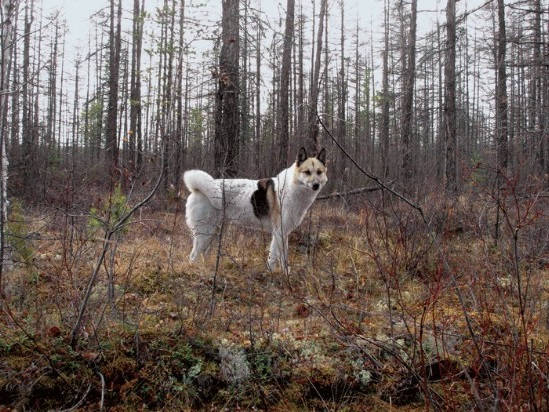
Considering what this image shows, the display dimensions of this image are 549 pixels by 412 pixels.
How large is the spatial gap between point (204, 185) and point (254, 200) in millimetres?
741

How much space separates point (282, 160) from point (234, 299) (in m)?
5.96

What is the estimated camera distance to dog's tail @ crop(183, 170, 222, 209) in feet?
16.7

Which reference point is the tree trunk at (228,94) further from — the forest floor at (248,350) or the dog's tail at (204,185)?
the forest floor at (248,350)

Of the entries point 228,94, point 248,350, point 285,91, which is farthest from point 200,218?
point 285,91

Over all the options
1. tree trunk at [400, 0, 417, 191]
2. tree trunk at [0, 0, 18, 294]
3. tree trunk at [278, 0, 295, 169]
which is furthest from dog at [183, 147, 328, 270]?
tree trunk at [400, 0, 417, 191]

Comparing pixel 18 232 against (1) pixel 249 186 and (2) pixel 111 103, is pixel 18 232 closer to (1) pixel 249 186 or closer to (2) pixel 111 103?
(1) pixel 249 186

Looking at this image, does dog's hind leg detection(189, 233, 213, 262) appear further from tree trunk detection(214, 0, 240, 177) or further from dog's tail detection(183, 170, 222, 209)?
tree trunk detection(214, 0, 240, 177)

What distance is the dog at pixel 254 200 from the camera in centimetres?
517

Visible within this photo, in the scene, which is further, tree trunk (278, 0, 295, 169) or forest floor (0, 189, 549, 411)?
tree trunk (278, 0, 295, 169)

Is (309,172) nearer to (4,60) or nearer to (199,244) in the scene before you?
(199,244)

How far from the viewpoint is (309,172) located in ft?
17.1

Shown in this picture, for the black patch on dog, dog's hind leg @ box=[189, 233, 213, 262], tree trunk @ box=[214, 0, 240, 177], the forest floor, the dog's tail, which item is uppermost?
tree trunk @ box=[214, 0, 240, 177]

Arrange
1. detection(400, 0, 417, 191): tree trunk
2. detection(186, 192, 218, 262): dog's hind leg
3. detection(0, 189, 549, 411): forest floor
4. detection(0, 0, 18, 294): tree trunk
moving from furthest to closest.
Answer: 1. detection(400, 0, 417, 191): tree trunk
2. detection(186, 192, 218, 262): dog's hind leg
3. detection(0, 0, 18, 294): tree trunk
4. detection(0, 189, 549, 411): forest floor

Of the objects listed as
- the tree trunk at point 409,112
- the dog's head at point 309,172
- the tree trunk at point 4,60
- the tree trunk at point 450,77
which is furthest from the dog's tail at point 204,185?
the tree trunk at point 450,77
